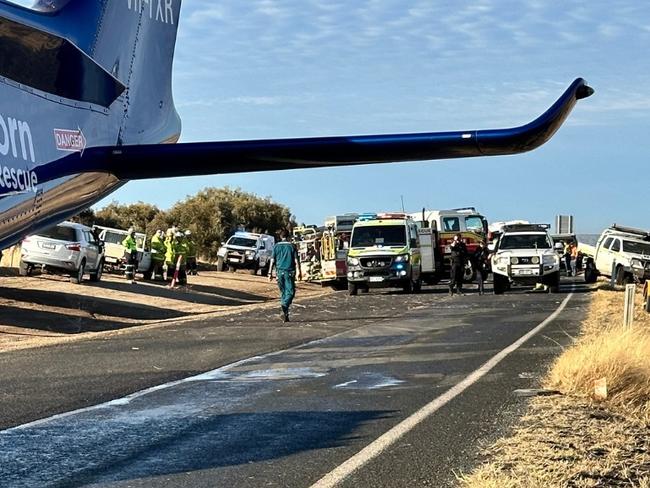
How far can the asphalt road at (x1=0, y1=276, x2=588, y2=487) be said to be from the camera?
691 centimetres

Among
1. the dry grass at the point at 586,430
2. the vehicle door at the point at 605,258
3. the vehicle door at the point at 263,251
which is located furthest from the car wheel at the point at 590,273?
the dry grass at the point at 586,430

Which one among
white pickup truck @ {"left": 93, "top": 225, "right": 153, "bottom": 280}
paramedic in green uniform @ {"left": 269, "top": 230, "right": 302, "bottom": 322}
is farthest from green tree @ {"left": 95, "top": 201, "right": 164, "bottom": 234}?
paramedic in green uniform @ {"left": 269, "top": 230, "right": 302, "bottom": 322}

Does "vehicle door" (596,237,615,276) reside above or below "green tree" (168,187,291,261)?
below

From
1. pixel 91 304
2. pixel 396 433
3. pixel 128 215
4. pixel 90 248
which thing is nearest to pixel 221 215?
pixel 128 215

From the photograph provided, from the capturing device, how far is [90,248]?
29.0m

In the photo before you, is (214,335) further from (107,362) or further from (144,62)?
(144,62)

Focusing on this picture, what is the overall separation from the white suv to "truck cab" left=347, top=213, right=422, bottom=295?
9.12 ft

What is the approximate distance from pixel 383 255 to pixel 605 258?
34.2 ft

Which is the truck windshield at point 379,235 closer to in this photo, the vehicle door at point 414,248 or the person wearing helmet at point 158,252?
the vehicle door at point 414,248

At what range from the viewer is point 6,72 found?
6.03 m

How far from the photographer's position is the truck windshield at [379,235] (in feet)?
107

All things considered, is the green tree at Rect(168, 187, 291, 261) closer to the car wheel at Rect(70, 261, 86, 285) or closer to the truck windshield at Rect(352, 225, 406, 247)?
the truck windshield at Rect(352, 225, 406, 247)

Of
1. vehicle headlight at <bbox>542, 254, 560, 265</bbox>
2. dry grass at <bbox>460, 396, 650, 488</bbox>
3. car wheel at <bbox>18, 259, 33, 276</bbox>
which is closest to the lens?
dry grass at <bbox>460, 396, 650, 488</bbox>

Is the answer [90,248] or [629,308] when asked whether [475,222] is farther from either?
[629,308]
